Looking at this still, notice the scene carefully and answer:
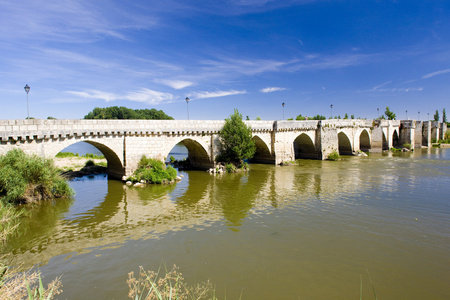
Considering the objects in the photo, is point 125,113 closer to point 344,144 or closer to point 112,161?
point 344,144

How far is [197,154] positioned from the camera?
1027 inches

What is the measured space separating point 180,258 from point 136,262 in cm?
128

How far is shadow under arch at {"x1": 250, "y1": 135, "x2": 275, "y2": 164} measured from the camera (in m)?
28.4

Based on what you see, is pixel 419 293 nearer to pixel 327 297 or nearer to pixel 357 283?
pixel 357 283

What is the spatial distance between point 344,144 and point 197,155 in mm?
22731

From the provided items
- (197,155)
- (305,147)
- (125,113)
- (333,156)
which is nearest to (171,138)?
(197,155)

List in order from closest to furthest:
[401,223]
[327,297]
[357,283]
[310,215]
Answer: [327,297]
[357,283]
[401,223]
[310,215]

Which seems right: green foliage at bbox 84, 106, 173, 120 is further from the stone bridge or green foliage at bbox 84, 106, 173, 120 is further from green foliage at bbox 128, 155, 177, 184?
green foliage at bbox 128, 155, 177, 184

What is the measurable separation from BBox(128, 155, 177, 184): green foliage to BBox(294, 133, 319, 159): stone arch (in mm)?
18283

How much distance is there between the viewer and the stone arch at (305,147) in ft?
108

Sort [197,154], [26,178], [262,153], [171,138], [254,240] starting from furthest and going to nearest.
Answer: [262,153]
[197,154]
[171,138]
[26,178]
[254,240]

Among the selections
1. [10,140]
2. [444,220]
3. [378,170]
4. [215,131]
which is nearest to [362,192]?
[444,220]

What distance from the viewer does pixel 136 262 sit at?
8.25 metres

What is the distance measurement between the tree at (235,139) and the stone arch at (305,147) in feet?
35.6
